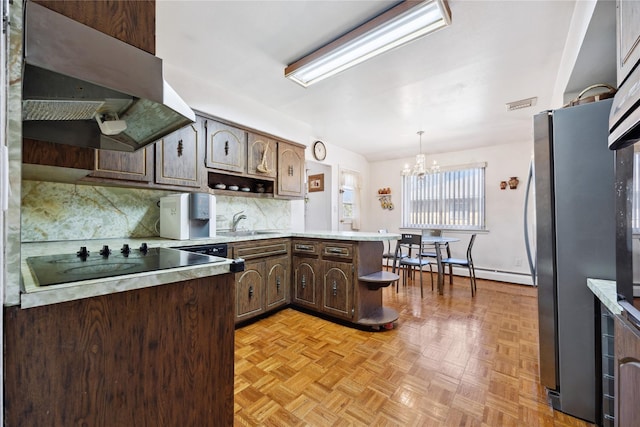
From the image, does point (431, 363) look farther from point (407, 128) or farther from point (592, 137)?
point (407, 128)

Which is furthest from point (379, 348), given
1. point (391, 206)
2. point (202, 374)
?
point (391, 206)

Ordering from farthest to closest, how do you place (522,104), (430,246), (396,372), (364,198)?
(364,198) → (430,246) → (522,104) → (396,372)

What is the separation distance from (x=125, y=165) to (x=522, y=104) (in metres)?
4.24

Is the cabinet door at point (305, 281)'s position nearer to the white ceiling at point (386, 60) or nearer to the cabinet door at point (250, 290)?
the cabinet door at point (250, 290)

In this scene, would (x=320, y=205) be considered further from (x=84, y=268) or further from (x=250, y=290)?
(x=84, y=268)

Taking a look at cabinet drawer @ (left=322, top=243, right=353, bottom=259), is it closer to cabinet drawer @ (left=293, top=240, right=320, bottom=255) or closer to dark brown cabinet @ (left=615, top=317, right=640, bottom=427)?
cabinet drawer @ (left=293, top=240, right=320, bottom=255)

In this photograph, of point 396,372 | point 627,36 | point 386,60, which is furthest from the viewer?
point 386,60

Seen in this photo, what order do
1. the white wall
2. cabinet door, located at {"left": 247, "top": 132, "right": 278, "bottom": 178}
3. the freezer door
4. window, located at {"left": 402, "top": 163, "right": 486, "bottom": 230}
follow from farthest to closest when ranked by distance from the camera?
window, located at {"left": 402, "top": 163, "right": 486, "bottom": 230}, the white wall, cabinet door, located at {"left": 247, "top": 132, "right": 278, "bottom": 178}, the freezer door

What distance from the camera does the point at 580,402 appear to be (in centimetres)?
142

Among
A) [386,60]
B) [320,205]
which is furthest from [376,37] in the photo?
[320,205]

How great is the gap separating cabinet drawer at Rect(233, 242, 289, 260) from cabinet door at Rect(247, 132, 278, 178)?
90cm

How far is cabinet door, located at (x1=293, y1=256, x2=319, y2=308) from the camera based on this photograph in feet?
9.28

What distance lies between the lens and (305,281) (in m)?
2.90

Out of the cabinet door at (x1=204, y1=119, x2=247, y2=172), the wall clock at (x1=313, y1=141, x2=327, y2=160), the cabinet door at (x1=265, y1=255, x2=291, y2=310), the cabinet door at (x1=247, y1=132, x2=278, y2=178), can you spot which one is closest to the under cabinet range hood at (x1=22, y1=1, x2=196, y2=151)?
the cabinet door at (x1=204, y1=119, x2=247, y2=172)
